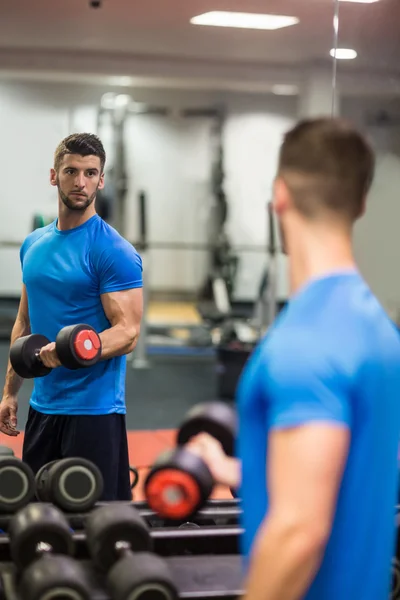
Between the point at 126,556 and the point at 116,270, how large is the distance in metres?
1.05

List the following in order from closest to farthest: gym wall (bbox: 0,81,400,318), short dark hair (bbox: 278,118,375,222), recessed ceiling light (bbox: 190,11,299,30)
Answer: short dark hair (bbox: 278,118,375,222) → recessed ceiling light (bbox: 190,11,299,30) → gym wall (bbox: 0,81,400,318)

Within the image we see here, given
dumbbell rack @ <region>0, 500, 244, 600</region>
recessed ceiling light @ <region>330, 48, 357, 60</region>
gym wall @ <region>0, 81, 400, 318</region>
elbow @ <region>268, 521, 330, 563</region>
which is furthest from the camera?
gym wall @ <region>0, 81, 400, 318</region>

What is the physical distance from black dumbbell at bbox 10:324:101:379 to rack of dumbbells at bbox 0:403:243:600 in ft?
1.02

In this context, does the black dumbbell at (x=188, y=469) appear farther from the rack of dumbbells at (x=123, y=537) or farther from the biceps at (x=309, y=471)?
the biceps at (x=309, y=471)

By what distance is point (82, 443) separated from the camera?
2.42m

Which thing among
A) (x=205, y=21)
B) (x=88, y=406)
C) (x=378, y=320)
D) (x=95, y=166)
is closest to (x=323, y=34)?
(x=205, y=21)

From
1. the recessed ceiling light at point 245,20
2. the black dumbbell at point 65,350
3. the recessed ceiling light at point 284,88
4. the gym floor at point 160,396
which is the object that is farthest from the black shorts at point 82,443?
the recessed ceiling light at point 284,88

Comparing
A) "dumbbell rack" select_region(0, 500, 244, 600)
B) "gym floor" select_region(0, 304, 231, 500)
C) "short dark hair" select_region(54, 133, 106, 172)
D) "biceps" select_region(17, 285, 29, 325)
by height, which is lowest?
"gym floor" select_region(0, 304, 231, 500)

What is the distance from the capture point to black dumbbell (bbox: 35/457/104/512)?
183 cm

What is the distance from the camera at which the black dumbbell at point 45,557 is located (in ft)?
4.56

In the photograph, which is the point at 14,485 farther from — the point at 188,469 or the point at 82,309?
the point at 82,309

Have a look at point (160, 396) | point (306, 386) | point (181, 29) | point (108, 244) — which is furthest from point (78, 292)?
point (160, 396)

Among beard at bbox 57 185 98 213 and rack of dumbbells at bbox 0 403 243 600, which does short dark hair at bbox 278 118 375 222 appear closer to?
rack of dumbbells at bbox 0 403 243 600

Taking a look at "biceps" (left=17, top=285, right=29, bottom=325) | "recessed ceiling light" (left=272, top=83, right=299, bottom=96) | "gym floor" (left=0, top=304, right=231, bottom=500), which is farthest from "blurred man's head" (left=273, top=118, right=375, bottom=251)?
"recessed ceiling light" (left=272, top=83, right=299, bottom=96)
